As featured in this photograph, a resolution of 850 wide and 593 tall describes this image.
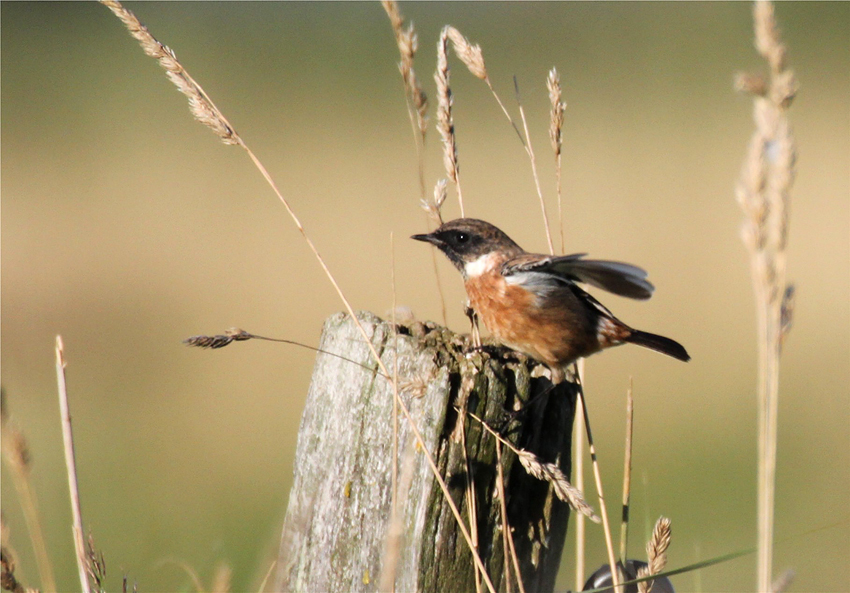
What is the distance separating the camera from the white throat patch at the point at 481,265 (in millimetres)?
3686

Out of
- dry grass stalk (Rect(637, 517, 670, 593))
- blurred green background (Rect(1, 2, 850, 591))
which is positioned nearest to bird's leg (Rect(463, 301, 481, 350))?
dry grass stalk (Rect(637, 517, 670, 593))

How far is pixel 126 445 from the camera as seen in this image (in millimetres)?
8758

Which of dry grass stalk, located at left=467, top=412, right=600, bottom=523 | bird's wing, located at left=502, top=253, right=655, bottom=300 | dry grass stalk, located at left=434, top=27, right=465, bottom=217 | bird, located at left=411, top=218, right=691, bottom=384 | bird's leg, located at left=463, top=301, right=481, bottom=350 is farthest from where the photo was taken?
bird, located at left=411, top=218, right=691, bottom=384

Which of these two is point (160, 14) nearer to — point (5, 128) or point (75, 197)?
point (5, 128)

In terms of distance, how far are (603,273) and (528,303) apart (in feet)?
2.32

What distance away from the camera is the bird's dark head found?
3.59 metres

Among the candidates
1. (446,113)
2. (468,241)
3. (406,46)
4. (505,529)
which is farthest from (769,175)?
(468,241)

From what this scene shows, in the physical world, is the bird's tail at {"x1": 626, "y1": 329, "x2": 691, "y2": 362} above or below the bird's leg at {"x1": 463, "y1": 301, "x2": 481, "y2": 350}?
above

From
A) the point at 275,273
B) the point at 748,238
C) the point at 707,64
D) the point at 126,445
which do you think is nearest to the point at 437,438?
the point at 748,238

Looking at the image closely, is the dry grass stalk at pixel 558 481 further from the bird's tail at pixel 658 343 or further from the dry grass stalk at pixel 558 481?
the bird's tail at pixel 658 343

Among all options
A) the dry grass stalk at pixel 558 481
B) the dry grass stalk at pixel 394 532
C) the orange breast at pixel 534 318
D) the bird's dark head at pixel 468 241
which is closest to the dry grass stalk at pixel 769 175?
the dry grass stalk at pixel 558 481

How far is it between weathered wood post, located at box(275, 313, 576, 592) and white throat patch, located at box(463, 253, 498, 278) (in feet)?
3.47

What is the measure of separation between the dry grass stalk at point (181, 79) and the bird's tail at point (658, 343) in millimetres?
1876

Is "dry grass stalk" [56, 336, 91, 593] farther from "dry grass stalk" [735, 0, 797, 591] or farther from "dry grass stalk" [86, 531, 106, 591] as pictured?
"dry grass stalk" [735, 0, 797, 591]
